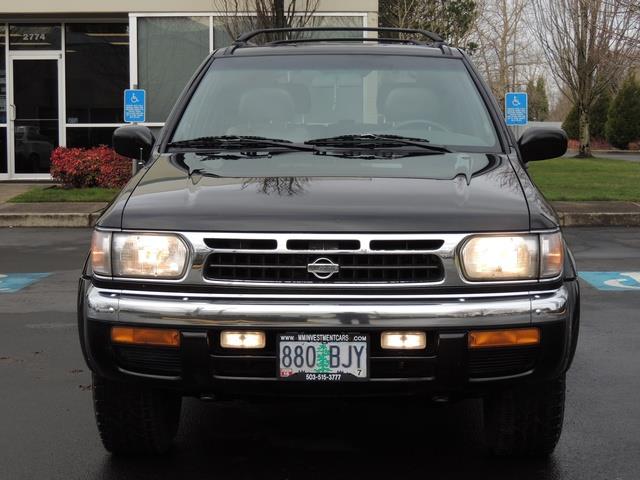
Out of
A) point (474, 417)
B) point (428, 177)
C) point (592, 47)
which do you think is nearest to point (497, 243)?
point (428, 177)

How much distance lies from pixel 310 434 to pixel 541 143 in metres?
1.71

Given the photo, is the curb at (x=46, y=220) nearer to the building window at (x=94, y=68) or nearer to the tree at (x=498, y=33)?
the building window at (x=94, y=68)

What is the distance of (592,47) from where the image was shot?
34250 millimetres

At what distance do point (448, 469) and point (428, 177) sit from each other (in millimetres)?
1126

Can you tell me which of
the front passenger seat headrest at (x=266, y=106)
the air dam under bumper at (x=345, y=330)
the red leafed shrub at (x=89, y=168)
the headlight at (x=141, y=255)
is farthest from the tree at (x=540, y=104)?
the headlight at (x=141, y=255)

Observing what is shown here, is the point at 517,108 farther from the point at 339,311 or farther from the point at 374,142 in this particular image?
the point at 339,311

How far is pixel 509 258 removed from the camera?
10.9ft

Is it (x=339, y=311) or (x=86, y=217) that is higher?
(x=339, y=311)

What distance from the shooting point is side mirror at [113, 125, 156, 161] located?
464cm

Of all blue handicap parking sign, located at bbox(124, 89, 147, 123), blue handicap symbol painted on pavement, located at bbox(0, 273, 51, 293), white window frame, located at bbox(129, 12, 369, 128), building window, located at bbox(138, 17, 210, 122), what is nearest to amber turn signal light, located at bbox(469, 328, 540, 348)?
blue handicap symbol painted on pavement, located at bbox(0, 273, 51, 293)

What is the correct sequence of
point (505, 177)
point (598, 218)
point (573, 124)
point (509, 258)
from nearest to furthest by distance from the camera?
1. point (509, 258)
2. point (505, 177)
3. point (598, 218)
4. point (573, 124)

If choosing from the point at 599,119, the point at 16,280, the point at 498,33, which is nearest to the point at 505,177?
the point at 16,280

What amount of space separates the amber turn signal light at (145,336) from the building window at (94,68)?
15732 millimetres

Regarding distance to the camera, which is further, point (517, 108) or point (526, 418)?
point (517, 108)
